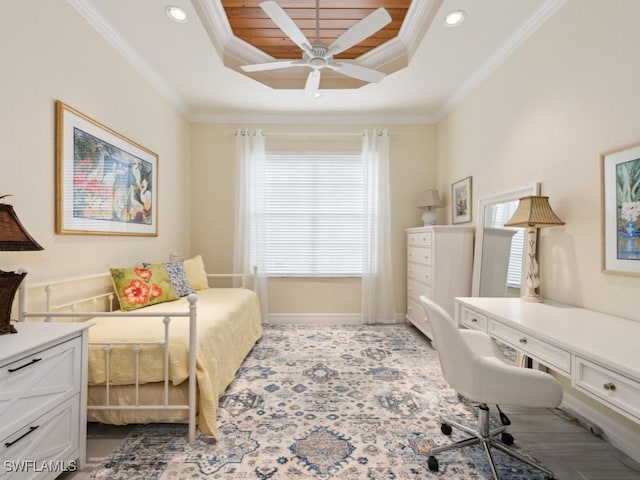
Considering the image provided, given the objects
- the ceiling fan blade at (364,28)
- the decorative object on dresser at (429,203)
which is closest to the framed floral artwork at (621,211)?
the ceiling fan blade at (364,28)

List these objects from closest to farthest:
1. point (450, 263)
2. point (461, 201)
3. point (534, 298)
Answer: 1. point (534, 298)
2. point (450, 263)
3. point (461, 201)

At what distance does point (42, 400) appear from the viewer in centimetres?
130

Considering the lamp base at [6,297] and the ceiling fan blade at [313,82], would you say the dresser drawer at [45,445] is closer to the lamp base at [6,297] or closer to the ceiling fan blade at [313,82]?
the lamp base at [6,297]

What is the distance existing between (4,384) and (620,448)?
287 centimetres

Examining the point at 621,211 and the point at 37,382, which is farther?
the point at 621,211

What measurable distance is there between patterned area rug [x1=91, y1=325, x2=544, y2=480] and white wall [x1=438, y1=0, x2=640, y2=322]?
1.09 metres

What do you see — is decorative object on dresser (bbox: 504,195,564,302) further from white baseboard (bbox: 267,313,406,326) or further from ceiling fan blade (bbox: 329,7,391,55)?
white baseboard (bbox: 267,313,406,326)

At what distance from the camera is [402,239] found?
4219mm

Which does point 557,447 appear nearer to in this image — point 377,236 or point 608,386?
point 608,386

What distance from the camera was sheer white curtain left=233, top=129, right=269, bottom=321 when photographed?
4043 millimetres

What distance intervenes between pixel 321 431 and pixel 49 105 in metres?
2.57

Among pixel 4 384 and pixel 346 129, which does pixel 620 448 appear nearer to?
pixel 4 384

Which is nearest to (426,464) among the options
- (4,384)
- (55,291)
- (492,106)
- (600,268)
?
(600,268)

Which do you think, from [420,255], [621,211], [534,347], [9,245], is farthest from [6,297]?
[420,255]
